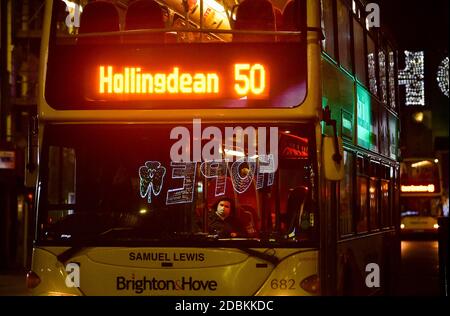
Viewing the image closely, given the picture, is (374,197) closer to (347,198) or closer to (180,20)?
(347,198)

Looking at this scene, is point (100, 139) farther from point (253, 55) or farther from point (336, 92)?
point (336, 92)

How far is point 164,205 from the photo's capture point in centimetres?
816

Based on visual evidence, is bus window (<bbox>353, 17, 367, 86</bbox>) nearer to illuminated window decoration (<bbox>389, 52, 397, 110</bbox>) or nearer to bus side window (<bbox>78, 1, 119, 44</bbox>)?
illuminated window decoration (<bbox>389, 52, 397, 110</bbox>)

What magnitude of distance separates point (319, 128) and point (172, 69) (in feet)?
4.73

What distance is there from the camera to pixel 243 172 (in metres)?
8.21

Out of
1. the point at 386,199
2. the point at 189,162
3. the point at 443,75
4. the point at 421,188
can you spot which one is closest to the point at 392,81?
the point at 386,199

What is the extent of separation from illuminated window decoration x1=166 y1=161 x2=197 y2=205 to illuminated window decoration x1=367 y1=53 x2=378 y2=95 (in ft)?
15.3

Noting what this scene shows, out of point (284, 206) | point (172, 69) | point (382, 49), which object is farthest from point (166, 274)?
point (382, 49)

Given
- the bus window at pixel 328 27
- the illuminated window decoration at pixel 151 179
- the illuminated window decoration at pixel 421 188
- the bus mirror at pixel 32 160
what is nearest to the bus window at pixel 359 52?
the bus window at pixel 328 27

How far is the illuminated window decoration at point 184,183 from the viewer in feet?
26.7

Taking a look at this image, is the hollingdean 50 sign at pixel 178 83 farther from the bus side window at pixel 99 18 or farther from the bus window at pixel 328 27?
the bus window at pixel 328 27

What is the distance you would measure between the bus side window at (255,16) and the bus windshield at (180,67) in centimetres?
22

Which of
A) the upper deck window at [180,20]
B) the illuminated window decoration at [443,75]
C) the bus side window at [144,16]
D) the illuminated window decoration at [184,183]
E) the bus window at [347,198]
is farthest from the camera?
the illuminated window decoration at [443,75]

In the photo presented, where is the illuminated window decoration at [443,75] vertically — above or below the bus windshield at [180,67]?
above
